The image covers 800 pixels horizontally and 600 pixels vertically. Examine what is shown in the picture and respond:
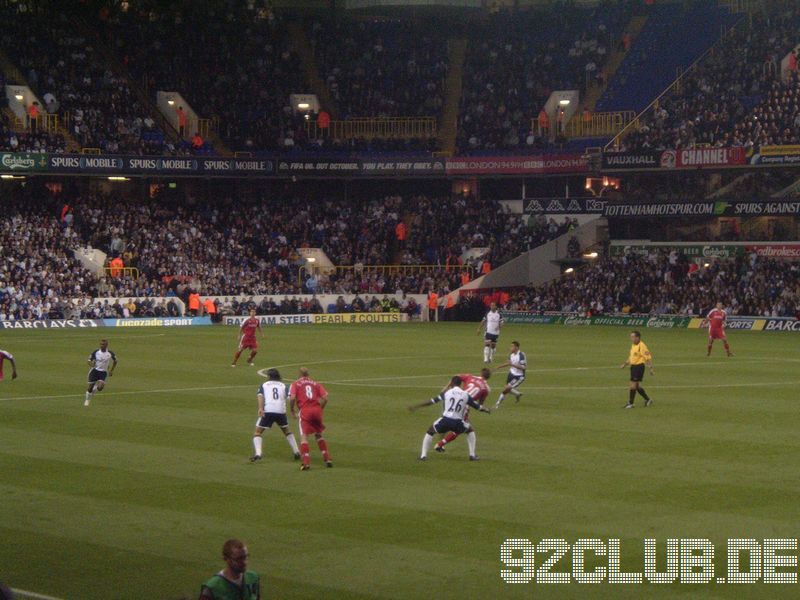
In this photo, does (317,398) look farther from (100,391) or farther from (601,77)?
(601,77)

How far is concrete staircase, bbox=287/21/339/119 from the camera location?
8556cm

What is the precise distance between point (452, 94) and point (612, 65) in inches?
411

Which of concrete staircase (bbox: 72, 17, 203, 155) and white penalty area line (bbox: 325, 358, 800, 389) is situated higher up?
concrete staircase (bbox: 72, 17, 203, 155)

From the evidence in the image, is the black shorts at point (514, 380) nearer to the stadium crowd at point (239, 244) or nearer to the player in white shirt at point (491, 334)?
the player in white shirt at point (491, 334)

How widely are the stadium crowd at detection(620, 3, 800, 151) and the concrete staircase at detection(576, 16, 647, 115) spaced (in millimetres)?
6961

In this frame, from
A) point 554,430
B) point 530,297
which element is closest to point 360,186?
point 530,297

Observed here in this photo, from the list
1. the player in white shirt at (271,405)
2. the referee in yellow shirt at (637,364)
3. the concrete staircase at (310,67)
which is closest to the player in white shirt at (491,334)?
the referee in yellow shirt at (637,364)

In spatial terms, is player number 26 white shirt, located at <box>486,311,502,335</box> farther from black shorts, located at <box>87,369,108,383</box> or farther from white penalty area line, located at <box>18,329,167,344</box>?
white penalty area line, located at <box>18,329,167,344</box>

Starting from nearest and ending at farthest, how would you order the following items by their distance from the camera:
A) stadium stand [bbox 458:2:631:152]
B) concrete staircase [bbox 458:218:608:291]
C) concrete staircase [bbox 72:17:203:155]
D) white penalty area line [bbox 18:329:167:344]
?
white penalty area line [bbox 18:329:167:344] → concrete staircase [bbox 458:218:608:291] → concrete staircase [bbox 72:17:203:155] → stadium stand [bbox 458:2:631:152]

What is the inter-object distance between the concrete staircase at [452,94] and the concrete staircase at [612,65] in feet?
26.3

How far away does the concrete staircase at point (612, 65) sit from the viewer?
83.1 m

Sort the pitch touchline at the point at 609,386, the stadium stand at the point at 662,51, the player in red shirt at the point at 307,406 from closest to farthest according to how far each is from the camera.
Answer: the player in red shirt at the point at 307,406 < the pitch touchline at the point at 609,386 < the stadium stand at the point at 662,51

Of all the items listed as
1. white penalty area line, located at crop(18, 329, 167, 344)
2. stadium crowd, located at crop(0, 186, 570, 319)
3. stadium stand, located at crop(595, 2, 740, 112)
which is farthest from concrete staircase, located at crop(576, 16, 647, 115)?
white penalty area line, located at crop(18, 329, 167, 344)

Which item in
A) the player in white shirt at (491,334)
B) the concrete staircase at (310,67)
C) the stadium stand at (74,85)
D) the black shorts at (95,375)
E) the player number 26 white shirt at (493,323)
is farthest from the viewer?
the concrete staircase at (310,67)
